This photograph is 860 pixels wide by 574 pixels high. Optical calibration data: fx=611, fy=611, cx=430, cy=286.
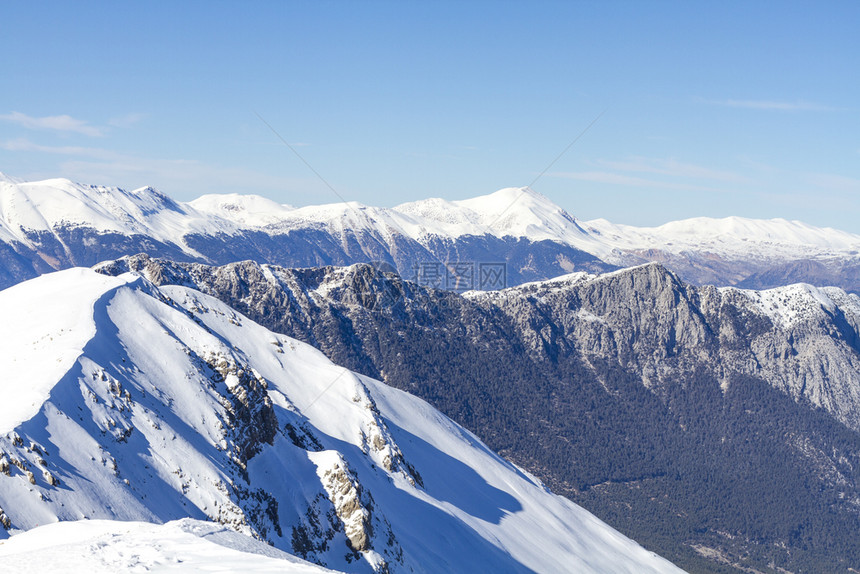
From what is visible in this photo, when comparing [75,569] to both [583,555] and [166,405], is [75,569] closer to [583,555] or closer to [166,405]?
[166,405]

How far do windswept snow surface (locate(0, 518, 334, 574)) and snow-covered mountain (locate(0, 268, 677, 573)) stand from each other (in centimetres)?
29

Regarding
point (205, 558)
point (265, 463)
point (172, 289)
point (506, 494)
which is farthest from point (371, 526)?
point (172, 289)

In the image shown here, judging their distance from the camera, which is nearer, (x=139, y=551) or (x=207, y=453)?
(x=139, y=551)

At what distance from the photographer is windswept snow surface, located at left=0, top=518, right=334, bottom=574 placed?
36.6 metres

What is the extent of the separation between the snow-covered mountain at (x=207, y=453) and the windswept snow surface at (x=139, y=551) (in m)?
0.29

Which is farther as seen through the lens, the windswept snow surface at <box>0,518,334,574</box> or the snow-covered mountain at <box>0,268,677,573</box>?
the snow-covered mountain at <box>0,268,677,573</box>

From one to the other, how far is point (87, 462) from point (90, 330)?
97.2 feet

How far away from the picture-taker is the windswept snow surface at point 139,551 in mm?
36566

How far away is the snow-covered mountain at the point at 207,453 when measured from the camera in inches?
2366

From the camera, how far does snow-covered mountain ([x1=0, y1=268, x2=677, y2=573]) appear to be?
60094mm

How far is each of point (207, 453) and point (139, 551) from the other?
4353 centimetres

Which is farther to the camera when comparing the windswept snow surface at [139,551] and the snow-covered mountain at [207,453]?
the snow-covered mountain at [207,453]

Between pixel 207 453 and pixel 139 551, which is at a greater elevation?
pixel 139 551

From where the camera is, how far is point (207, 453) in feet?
267
